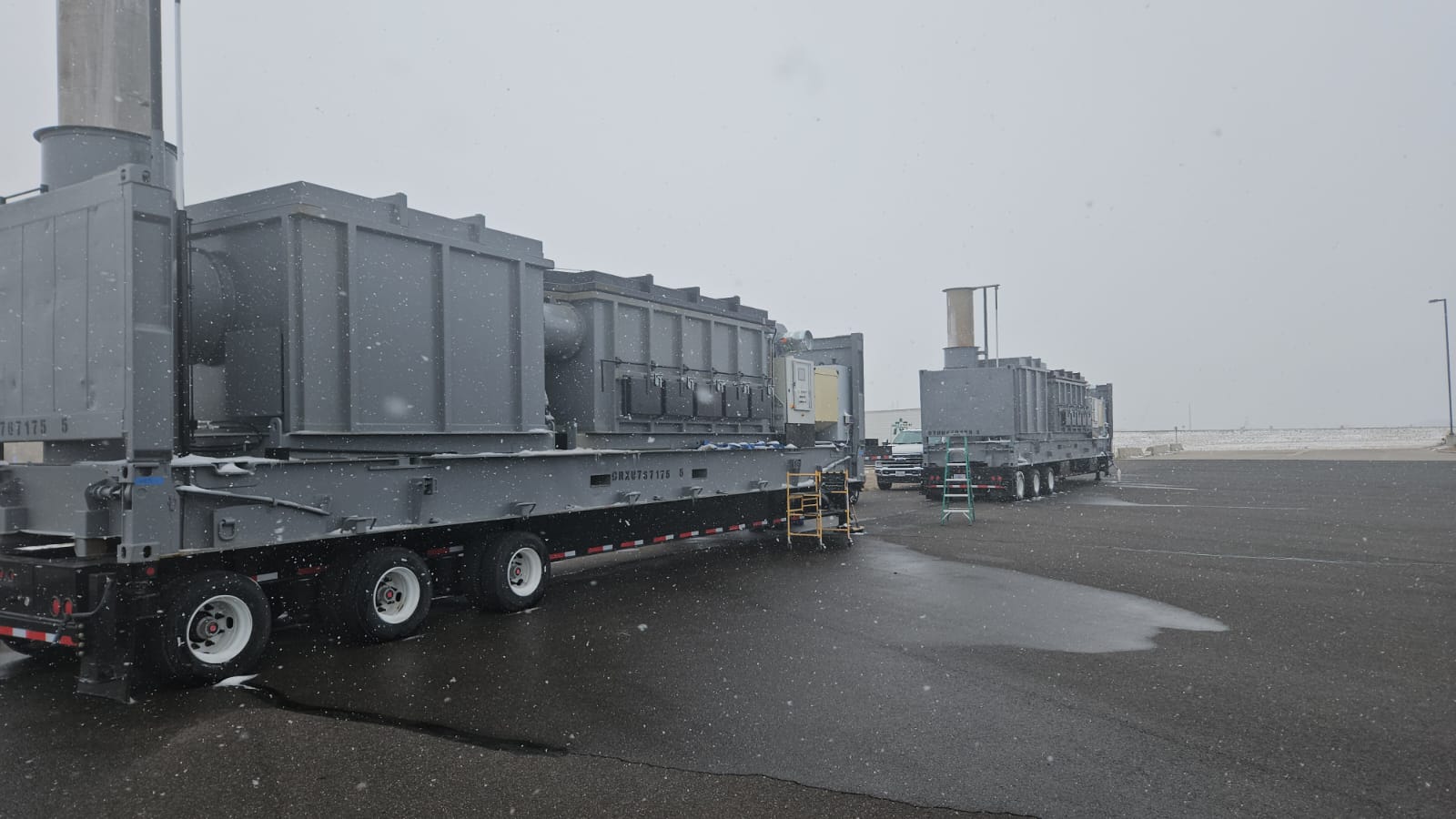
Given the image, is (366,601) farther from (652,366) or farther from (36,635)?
(652,366)

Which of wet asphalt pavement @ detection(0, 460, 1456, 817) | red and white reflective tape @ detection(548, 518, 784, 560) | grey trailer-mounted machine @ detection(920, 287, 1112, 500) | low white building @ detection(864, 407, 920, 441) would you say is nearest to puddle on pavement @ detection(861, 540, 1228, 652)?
wet asphalt pavement @ detection(0, 460, 1456, 817)

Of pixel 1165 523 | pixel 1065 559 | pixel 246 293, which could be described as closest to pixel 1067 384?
pixel 1165 523

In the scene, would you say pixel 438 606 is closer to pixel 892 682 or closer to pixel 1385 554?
pixel 892 682

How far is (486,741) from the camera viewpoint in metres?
5.27

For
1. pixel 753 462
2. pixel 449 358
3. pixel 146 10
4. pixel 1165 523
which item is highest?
pixel 146 10

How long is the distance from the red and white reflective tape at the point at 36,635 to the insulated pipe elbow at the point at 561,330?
5569 mm

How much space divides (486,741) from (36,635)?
3.56 meters

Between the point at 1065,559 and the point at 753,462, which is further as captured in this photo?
the point at 753,462

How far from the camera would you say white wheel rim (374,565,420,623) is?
311 inches

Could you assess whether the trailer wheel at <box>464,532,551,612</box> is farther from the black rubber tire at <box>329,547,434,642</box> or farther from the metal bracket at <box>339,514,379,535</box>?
the metal bracket at <box>339,514,379,535</box>

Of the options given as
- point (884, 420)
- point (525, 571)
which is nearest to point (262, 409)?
point (525, 571)

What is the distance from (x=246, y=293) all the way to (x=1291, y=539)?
1537 centimetres

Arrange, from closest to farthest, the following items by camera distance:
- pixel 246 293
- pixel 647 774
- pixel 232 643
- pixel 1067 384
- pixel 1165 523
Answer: pixel 647 774 < pixel 232 643 < pixel 246 293 < pixel 1165 523 < pixel 1067 384

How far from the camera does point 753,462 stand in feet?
44.8
